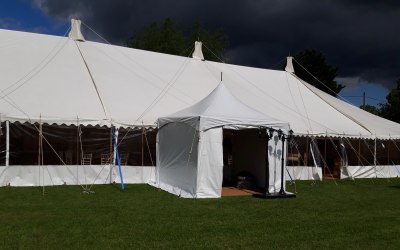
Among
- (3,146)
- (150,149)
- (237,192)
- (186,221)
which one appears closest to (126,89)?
(150,149)

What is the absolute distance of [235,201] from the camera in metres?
9.80

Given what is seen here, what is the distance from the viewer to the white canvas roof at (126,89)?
1171 centimetres

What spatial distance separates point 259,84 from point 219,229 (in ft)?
34.9

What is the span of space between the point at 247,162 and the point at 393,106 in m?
28.3

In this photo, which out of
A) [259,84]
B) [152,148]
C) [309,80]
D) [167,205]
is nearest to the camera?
[167,205]

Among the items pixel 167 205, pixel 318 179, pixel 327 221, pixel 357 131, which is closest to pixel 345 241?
pixel 327 221

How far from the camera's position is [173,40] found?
34.7 meters

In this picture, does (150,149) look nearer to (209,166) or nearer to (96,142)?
(96,142)

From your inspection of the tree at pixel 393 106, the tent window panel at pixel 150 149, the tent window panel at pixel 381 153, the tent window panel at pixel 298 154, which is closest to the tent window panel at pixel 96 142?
the tent window panel at pixel 150 149

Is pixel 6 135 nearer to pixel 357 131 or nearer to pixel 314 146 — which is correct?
pixel 314 146

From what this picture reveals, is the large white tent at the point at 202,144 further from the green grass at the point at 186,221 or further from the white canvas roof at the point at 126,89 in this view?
the white canvas roof at the point at 126,89

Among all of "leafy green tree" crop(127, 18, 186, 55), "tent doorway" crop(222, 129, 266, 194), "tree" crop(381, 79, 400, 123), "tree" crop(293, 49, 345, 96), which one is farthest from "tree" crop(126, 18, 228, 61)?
"tent doorway" crop(222, 129, 266, 194)

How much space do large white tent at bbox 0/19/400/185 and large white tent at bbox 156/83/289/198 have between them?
3.78ft

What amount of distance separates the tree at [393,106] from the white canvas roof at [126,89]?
824 inches
